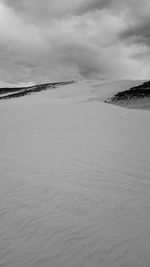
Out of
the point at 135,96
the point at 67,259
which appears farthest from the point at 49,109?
the point at 135,96

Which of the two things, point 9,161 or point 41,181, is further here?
point 9,161

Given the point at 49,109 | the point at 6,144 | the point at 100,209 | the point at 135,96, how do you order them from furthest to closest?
the point at 135,96 → the point at 49,109 → the point at 6,144 → the point at 100,209

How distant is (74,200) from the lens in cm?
468

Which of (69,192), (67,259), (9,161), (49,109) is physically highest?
(49,109)

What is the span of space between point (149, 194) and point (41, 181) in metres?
2.95

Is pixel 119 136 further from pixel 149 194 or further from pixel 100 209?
pixel 100 209

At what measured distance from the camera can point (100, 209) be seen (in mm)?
4375

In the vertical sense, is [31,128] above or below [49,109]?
below

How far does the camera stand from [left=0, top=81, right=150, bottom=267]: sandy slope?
3281mm

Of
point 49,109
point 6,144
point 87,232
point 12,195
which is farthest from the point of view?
point 49,109

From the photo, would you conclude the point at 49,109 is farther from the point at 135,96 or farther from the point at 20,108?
the point at 135,96

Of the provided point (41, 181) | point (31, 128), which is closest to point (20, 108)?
point (31, 128)

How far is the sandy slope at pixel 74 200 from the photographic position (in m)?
3.28

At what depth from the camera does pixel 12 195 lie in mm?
4859
